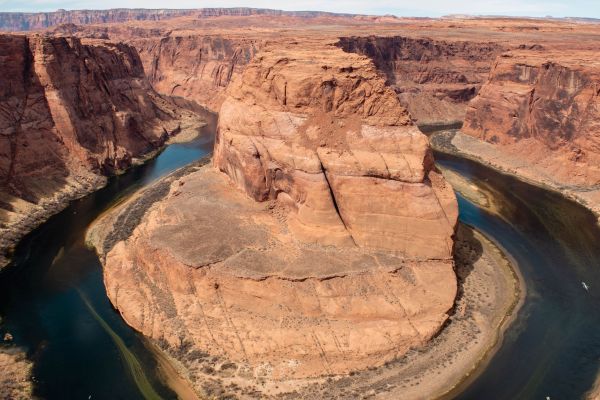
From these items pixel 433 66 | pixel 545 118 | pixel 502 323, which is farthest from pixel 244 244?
pixel 433 66

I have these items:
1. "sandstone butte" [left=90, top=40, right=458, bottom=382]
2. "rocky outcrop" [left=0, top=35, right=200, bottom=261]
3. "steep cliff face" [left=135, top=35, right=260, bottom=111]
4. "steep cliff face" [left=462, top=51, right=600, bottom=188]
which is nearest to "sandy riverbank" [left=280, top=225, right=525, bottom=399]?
"sandstone butte" [left=90, top=40, right=458, bottom=382]

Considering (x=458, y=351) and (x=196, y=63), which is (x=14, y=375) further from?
(x=196, y=63)

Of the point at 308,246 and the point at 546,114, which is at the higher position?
the point at 546,114

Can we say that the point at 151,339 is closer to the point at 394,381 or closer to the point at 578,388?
the point at 394,381

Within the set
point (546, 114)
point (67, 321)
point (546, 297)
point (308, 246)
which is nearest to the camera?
point (308, 246)

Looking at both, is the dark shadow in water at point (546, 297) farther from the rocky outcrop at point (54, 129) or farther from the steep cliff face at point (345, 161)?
the rocky outcrop at point (54, 129)

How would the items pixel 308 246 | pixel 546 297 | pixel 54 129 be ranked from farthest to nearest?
pixel 54 129 → pixel 546 297 → pixel 308 246

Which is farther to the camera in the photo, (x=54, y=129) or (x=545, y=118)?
(x=545, y=118)
